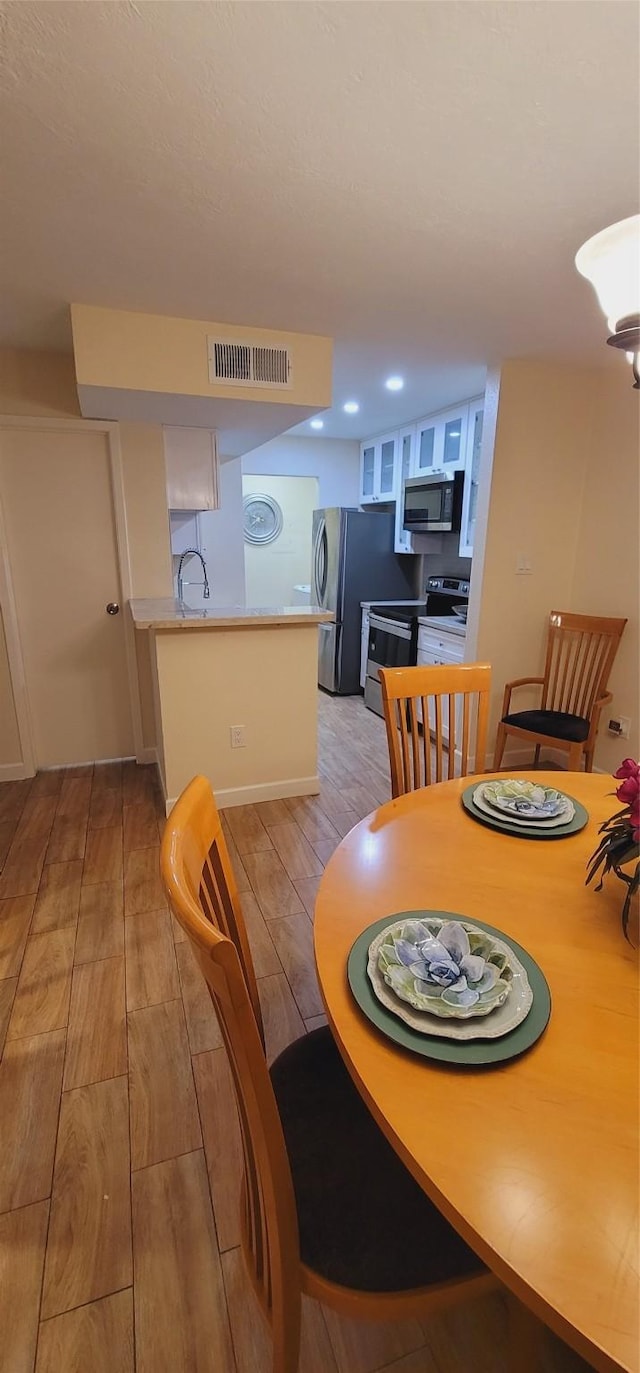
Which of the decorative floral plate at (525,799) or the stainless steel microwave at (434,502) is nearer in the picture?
the decorative floral plate at (525,799)

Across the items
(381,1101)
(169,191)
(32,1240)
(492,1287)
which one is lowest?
(32,1240)

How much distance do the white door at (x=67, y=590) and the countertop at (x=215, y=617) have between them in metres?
0.43

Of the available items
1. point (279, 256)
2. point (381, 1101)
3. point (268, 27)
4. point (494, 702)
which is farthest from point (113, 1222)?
point (494, 702)

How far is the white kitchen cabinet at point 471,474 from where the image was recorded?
366 centimetres

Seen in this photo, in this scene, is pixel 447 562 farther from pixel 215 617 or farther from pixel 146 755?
pixel 146 755

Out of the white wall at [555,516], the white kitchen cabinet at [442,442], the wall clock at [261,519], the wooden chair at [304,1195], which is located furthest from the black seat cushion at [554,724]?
the wall clock at [261,519]

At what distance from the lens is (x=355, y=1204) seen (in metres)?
0.81

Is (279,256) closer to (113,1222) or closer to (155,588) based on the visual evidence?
(155,588)

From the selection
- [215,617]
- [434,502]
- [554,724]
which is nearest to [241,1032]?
[215,617]

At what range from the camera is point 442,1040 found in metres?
0.73

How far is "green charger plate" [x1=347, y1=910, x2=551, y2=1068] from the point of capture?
708 mm

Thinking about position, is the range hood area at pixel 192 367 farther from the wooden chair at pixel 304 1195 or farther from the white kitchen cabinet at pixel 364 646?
the white kitchen cabinet at pixel 364 646

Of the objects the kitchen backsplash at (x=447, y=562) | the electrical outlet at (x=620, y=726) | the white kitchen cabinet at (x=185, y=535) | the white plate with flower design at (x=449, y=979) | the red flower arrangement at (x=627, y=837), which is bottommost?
the electrical outlet at (x=620, y=726)

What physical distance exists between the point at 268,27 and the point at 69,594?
266 cm
